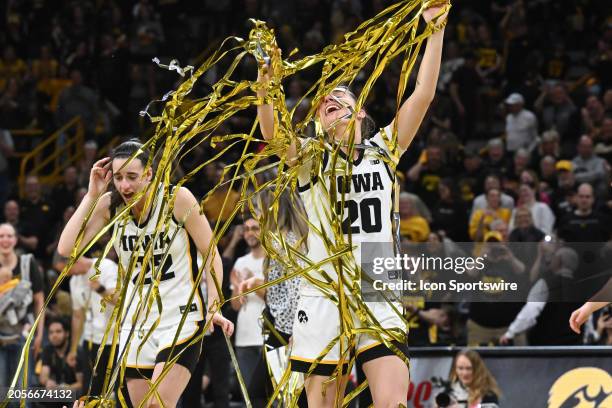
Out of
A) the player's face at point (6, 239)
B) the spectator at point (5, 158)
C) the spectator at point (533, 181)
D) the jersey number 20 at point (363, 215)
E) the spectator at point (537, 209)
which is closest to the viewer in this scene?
the jersey number 20 at point (363, 215)

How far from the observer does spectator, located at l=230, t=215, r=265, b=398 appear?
10.3 metres

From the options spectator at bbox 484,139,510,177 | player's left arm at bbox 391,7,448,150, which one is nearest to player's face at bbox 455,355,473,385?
player's left arm at bbox 391,7,448,150

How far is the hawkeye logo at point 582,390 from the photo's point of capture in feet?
28.4

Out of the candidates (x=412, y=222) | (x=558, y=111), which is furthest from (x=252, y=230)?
(x=558, y=111)

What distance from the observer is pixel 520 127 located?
585 inches

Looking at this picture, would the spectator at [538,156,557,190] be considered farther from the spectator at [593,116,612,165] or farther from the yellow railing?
the yellow railing

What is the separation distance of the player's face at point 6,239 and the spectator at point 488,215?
472 cm

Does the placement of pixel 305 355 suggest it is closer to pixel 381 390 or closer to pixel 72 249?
pixel 381 390

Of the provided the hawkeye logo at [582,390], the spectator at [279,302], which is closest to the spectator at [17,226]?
the spectator at [279,302]

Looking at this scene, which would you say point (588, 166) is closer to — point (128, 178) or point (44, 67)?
point (128, 178)

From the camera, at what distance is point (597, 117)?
14.5 meters

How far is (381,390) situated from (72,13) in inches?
559

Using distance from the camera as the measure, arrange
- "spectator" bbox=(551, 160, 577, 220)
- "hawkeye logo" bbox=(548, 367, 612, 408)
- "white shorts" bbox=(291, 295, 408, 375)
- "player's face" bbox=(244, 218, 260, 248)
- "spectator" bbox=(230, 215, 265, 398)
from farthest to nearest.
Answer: "spectator" bbox=(551, 160, 577, 220) < "spectator" bbox=(230, 215, 265, 398) < "player's face" bbox=(244, 218, 260, 248) < "hawkeye logo" bbox=(548, 367, 612, 408) < "white shorts" bbox=(291, 295, 408, 375)

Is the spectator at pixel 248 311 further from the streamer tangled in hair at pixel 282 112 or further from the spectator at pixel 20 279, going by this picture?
the streamer tangled in hair at pixel 282 112
